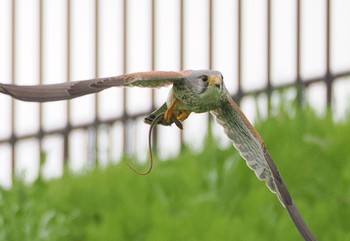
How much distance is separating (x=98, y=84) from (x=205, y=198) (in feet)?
14.4

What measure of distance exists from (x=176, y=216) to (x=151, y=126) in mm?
4344

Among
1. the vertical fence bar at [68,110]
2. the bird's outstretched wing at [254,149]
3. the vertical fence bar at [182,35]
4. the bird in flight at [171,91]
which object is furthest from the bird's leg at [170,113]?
the vertical fence bar at [68,110]

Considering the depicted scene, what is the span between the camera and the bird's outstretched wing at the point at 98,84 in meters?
1.56

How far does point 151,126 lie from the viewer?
1.70m

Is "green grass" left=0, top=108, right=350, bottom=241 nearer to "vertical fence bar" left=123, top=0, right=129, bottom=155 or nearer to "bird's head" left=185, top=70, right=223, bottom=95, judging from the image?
"vertical fence bar" left=123, top=0, right=129, bottom=155

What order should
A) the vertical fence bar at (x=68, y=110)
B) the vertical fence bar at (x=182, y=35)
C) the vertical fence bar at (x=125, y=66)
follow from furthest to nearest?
1. the vertical fence bar at (x=68, y=110)
2. the vertical fence bar at (x=125, y=66)
3. the vertical fence bar at (x=182, y=35)

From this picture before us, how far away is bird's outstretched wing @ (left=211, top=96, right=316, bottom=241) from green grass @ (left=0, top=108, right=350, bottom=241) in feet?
11.7

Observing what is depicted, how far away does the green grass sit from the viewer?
587cm

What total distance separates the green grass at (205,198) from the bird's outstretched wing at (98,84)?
3952 millimetres

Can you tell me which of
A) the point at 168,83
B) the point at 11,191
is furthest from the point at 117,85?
the point at 11,191

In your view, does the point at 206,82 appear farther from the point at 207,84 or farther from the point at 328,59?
the point at 328,59

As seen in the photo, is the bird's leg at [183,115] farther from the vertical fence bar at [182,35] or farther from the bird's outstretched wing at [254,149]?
the vertical fence bar at [182,35]

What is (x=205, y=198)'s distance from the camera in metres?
6.03

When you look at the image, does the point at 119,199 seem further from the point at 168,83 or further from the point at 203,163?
the point at 168,83
